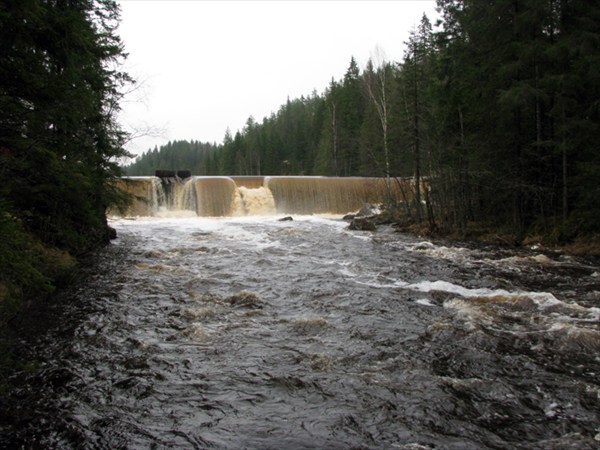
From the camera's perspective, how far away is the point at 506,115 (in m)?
16.7

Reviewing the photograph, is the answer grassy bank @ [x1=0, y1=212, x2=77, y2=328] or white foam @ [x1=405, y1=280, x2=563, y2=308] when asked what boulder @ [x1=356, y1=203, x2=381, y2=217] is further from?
grassy bank @ [x1=0, y1=212, x2=77, y2=328]

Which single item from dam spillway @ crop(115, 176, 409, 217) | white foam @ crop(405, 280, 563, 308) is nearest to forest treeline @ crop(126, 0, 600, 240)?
white foam @ crop(405, 280, 563, 308)

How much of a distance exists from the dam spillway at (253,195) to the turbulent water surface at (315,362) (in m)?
17.9

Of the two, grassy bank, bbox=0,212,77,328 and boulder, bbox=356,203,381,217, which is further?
boulder, bbox=356,203,381,217

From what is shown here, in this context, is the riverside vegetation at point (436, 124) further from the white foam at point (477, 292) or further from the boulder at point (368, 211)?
the white foam at point (477, 292)

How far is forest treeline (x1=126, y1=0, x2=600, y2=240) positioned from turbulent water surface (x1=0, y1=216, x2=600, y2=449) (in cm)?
509

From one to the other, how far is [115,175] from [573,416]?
1546 cm

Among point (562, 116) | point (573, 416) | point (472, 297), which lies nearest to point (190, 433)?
point (573, 416)

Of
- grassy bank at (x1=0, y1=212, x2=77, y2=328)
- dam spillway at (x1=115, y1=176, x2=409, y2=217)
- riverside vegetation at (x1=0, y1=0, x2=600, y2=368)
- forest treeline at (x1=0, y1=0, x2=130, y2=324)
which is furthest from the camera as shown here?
dam spillway at (x1=115, y1=176, x2=409, y2=217)

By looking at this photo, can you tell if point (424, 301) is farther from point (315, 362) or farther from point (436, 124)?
point (436, 124)

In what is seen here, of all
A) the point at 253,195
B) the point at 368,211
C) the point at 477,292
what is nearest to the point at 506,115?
the point at 477,292

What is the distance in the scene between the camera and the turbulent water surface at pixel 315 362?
165 inches

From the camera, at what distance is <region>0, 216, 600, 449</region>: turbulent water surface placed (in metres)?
4.18

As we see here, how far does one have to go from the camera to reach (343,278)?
11211 mm
